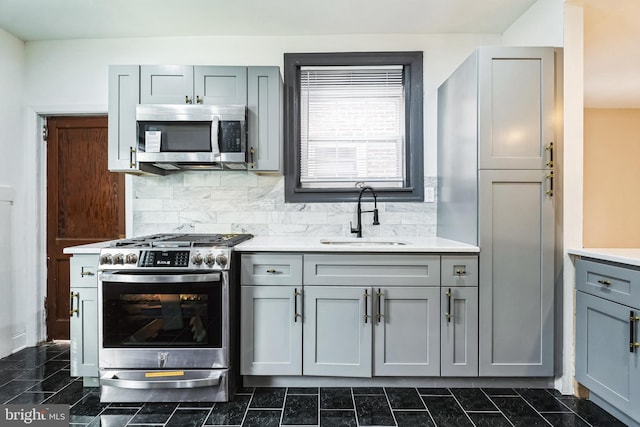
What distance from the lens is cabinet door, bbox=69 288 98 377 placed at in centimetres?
226

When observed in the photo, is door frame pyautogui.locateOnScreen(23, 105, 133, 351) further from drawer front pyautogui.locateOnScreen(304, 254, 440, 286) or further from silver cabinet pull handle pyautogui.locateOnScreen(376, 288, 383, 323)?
silver cabinet pull handle pyautogui.locateOnScreen(376, 288, 383, 323)

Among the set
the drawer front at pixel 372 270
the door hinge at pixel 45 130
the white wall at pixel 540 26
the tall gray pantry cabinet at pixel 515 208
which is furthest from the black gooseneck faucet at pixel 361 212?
the door hinge at pixel 45 130

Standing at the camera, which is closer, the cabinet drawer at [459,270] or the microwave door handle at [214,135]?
the cabinet drawer at [459,270]


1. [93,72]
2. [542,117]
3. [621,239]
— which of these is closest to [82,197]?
[93,72]

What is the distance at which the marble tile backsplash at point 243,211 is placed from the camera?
9.66 ft

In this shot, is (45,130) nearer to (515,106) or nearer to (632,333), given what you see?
(515,106)

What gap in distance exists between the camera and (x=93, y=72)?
2.99m

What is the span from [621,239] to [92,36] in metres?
6.37

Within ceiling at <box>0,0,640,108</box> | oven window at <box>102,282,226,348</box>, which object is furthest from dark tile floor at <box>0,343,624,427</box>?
ceiling at <box>0,0,640,108</box>

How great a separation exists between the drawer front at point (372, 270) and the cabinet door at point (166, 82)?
1558mm

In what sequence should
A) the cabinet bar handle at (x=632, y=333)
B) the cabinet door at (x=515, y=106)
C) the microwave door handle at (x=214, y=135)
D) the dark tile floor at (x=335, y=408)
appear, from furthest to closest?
the microwave door handle at (x=214, y=135) < the cabinet door at (x=515, y=106) < the dark tile floor at (x=335, y=408) < the cabinet bar handle at (x=632, y=333)

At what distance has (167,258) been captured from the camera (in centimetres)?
211

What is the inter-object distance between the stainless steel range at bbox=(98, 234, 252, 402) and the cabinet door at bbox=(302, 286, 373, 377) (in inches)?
20.4

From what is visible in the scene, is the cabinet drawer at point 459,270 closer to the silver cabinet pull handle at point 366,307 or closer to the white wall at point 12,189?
the silver cabinet pull handle at point 366,307
